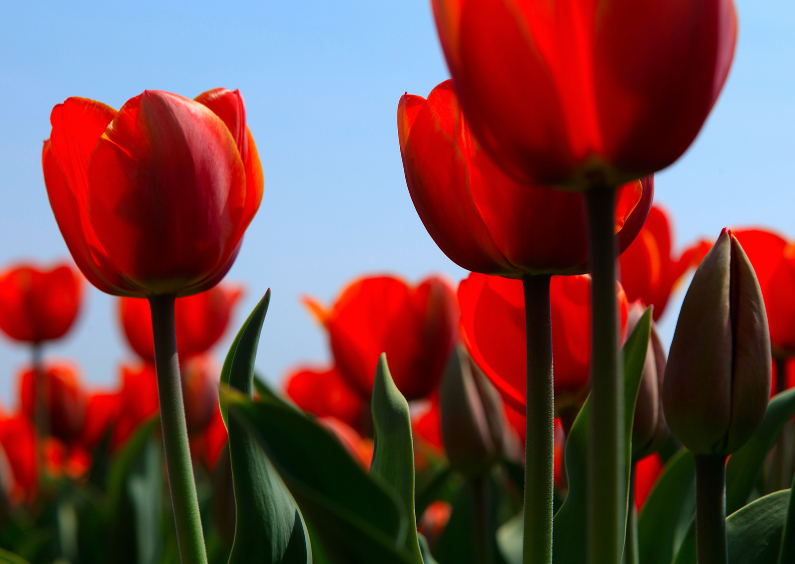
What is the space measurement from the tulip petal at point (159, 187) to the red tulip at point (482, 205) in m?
0.12

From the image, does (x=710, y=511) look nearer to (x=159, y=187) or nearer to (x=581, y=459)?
(x=581, y=459)

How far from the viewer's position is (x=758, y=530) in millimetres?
502

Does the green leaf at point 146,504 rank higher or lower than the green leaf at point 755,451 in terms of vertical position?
lower

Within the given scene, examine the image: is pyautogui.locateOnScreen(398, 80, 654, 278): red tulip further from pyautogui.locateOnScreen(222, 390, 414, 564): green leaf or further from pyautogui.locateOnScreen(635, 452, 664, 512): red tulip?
pyautogui.locateOnScreen(635, 452, 664, 512): red tulip

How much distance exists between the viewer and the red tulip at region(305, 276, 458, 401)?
1.04 meters

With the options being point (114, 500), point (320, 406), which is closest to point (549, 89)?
point (114, 500)

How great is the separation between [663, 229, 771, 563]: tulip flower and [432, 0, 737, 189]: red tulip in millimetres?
130

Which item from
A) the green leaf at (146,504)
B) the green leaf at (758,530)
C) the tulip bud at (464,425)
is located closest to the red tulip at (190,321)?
the green leaf at (146,504)

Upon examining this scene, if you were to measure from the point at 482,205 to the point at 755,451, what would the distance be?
33cm

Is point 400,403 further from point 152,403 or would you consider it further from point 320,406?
point 152,403

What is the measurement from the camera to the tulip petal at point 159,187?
0.45 m

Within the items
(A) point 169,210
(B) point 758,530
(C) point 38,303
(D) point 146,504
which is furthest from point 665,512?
(C) point 38,303

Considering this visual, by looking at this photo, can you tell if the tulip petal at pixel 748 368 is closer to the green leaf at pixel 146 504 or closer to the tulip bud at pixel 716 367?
the tulip bud at pixel 716 367

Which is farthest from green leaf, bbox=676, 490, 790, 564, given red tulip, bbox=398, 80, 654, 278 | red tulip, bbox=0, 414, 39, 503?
red tulip, bbox=0, 414, 39, 503
